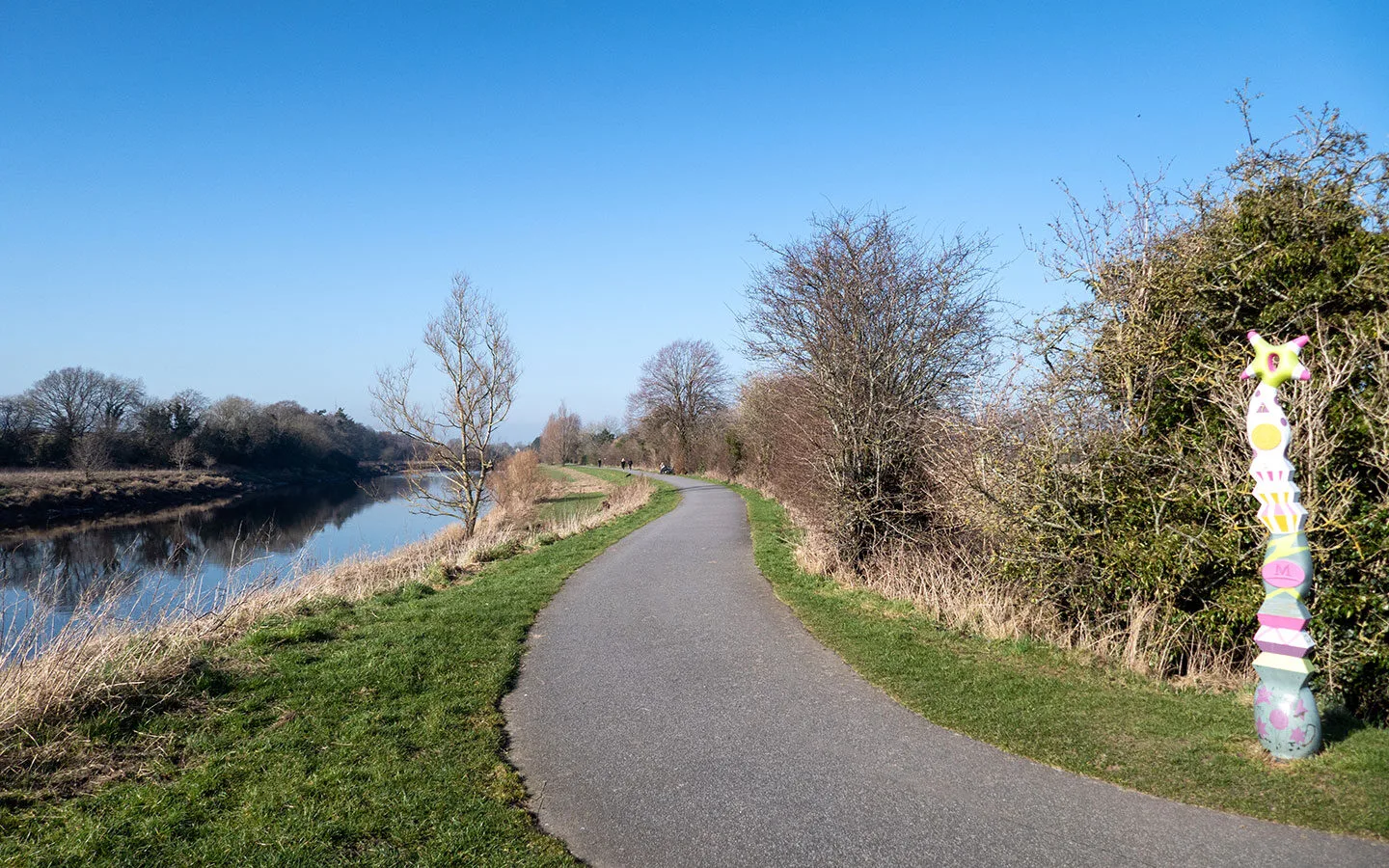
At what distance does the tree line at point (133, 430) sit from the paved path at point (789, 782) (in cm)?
4941

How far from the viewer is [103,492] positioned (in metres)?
38.0

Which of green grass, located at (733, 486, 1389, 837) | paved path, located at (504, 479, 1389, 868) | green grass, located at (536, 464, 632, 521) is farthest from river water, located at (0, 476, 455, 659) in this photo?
green grass, located at (733, 486, 1389, 837)

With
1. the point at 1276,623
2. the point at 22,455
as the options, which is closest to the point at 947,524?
the point at 1276,623

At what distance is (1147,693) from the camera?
19.9 ft

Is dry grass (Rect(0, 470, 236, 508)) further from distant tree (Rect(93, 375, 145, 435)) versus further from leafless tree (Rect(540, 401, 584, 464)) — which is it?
leafless tree (Rect(540, 401, 584, 464))

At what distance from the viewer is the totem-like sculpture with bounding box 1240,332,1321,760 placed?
4.60 metres

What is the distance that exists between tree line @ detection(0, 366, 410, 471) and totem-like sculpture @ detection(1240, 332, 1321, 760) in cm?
5296

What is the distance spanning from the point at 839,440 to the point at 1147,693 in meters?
6.32

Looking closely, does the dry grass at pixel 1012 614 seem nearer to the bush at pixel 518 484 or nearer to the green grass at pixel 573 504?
the green grass at pixel 573 504

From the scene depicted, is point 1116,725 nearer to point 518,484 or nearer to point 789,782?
point 789,782

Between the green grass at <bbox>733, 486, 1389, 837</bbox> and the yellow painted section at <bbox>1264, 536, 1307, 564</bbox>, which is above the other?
the yellow painted section at <bbox>1264, 536, 1307, 564</bbox>

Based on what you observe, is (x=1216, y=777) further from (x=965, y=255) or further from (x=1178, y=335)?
(x=965, y=255)

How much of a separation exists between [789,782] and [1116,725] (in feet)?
8.49

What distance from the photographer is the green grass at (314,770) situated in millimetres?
3920
